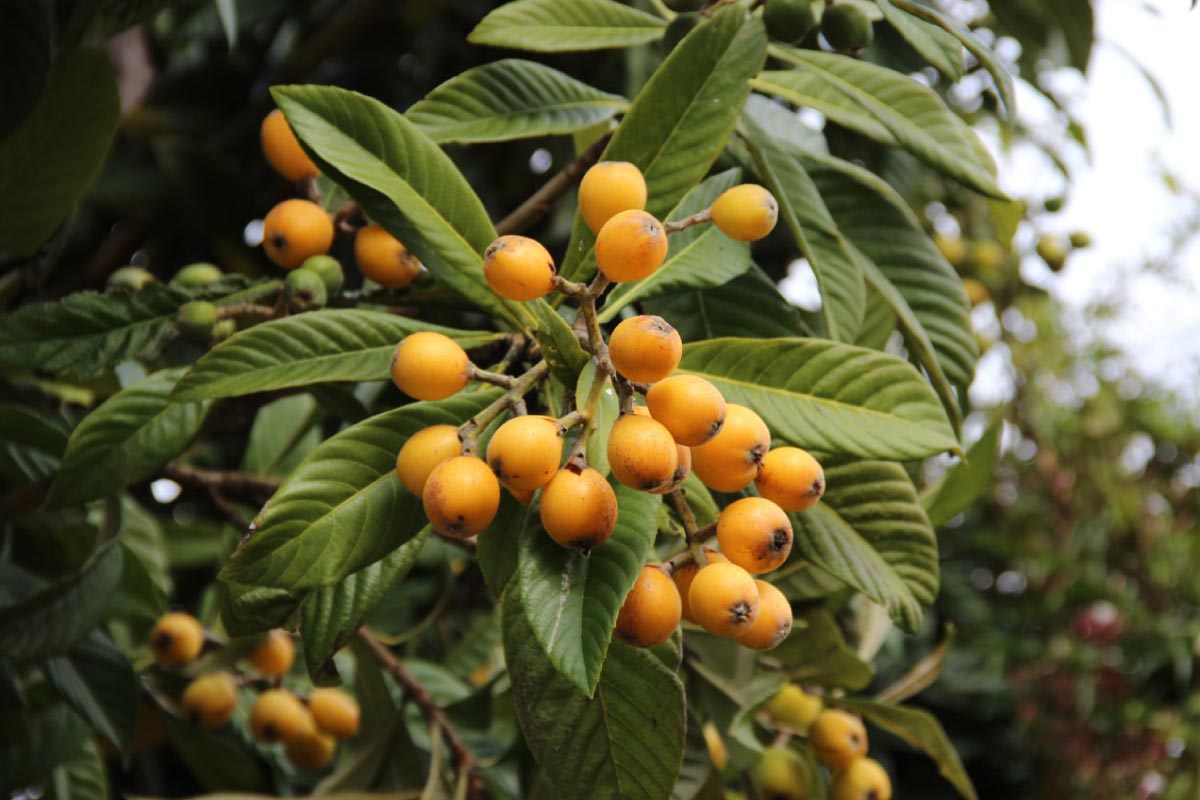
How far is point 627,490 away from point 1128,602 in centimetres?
211

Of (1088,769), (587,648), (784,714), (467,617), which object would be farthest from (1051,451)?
(587,648)

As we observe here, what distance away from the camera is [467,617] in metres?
2.05

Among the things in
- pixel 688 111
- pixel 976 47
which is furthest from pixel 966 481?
pixel 688 111

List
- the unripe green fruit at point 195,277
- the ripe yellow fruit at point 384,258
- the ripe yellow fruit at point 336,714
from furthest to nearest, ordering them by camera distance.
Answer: the ripe yellow fruit at point 336,714 < the unripe green fruit at point 195,277 < the ripe yellow fruit at point 384,258

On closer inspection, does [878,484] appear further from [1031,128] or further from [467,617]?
[1031,128]

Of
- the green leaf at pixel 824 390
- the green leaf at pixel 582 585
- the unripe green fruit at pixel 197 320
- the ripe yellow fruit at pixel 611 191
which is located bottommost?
the unripe green fruit at pixel 197 320

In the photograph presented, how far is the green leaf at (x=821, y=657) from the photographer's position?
1.23 metres

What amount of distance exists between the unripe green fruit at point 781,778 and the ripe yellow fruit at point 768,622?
46 centimetres

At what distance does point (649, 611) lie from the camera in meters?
0.76

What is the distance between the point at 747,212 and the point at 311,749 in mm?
1027

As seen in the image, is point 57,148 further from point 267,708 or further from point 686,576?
point 686,576

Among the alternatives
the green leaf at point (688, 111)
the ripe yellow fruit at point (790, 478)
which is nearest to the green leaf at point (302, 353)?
the green leaf at point (688, 111)

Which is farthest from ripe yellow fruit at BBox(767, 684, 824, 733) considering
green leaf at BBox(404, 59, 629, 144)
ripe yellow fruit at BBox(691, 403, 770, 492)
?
green leaf at BBox(404, 59, 629, 144)

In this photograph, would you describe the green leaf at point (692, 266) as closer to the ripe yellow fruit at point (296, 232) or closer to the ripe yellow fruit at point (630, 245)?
the ripe yellow fruit at point (630, 245)
